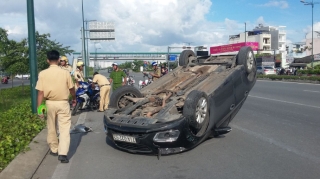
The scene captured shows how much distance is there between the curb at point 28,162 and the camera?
5.17m

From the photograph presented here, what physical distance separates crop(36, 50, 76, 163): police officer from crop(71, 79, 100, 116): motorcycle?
548 cm

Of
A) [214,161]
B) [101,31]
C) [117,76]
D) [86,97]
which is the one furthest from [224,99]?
[101,31]

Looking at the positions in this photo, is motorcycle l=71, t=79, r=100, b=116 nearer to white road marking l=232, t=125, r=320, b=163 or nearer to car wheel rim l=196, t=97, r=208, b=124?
white road marking l=232, t=125, r=320, b=163

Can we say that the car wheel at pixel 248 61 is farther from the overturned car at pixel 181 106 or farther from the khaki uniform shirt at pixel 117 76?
the khaki uniform shirt at pixel 117 76

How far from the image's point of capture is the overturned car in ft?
19.9

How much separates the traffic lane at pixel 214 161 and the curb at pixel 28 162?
577 mm

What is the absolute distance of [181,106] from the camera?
673 cm

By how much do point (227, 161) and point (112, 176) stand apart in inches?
73.2

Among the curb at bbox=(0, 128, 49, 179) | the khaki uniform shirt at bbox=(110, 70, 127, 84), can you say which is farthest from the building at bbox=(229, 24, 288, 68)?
the curb at bbox=(0, 128, 49, 179)

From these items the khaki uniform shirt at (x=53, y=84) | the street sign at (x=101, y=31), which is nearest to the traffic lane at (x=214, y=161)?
the khaki uniform shirt at (x=53, y=84)

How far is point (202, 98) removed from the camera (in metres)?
6.51

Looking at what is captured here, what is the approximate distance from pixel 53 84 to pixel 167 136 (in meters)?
1.98

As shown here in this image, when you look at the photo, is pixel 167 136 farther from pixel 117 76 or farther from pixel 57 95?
pixel 117 76

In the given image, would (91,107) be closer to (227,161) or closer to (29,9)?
(29,9)
